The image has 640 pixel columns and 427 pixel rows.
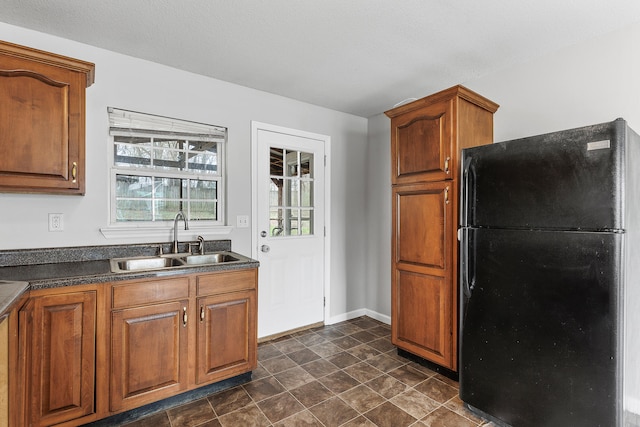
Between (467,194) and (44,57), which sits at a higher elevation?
(44,57)

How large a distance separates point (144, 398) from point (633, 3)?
3619mm

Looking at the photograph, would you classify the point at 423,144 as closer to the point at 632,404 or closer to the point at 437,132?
the point at 437,132

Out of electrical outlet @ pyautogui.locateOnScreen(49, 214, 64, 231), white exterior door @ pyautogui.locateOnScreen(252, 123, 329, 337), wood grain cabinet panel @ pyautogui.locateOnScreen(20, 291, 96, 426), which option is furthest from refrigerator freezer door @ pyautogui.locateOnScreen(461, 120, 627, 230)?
electrical outlet @ pyautogui.locateOnScreen(49, 214, 64, 231)

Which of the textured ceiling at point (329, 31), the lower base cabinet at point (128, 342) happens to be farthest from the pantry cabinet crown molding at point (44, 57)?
the lower base cabinet at point (128, 342)

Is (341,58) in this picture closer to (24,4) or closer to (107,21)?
(107,21)

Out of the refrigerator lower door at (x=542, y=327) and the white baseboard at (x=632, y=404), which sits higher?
the refrigerator lower door at (x=542, y=327)

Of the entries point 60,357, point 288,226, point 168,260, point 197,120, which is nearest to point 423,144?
point 288,226

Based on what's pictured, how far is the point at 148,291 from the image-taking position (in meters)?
1.96

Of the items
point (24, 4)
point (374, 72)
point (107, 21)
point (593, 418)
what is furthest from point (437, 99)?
point (24, 4)

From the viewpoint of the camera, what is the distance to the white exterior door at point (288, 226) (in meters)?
3.15

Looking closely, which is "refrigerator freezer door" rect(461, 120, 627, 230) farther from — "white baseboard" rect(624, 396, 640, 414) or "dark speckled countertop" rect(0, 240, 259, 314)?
"dark speckled countertop" rect(0, 240, 259, 314)

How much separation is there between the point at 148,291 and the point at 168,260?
1.68ft

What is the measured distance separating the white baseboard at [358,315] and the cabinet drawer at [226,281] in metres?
1.56

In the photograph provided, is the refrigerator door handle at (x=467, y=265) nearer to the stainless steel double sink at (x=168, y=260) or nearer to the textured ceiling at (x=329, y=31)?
the textured ceiling at (x=329, y=31)
